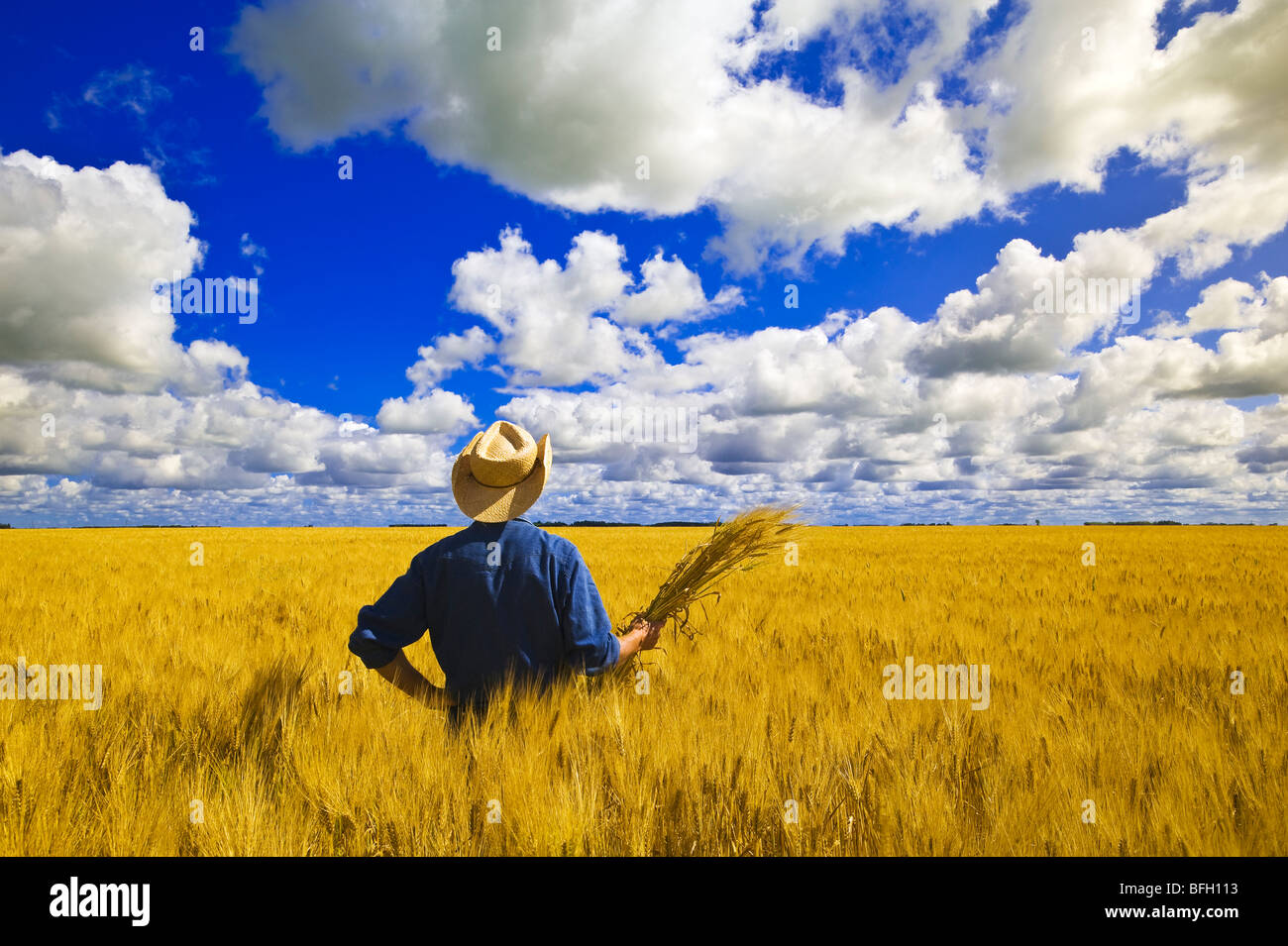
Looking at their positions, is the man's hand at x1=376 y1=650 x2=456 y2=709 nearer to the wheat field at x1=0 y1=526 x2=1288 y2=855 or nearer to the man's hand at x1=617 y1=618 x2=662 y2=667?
the wheat field at x1=0 y1=526 x2=1288 y2=855

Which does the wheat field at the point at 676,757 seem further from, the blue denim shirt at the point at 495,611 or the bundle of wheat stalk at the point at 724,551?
the bundle of wheat stalk at the point at 724,551

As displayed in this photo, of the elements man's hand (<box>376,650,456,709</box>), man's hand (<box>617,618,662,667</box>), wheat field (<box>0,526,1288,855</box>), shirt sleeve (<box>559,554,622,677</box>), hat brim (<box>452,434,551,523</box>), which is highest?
hat brim (<box>452,434,551,523</box>)

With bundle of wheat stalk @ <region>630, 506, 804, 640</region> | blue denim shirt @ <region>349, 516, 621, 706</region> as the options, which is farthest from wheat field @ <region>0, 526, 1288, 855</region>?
bundle of wheat stalk @ <region>630, 506, 804, 640</region>

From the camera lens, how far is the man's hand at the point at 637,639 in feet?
8.71

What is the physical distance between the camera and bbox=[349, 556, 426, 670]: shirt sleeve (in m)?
2.37

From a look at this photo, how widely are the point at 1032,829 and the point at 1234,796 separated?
0.95 meters

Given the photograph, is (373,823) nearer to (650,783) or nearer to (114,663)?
(650,783)

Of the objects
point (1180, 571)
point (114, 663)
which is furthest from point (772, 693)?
point (1180, 571)

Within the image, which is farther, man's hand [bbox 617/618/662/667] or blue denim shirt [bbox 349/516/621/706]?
man's hand [bbox 617/618/662/667]

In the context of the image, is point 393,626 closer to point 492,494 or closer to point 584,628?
point 492,494

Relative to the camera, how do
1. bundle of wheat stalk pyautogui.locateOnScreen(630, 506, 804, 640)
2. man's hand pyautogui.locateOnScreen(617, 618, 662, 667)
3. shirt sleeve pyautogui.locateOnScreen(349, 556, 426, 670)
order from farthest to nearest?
bundle of wheat stalk pyautogui.locateOnScreen(630, 506, 804, 640), man's hand pyautogui.locateOnScreen(617, 618, 662, 667), shirt sleeve pyautogui.locateOnScreen(349, 556, 426, 670)

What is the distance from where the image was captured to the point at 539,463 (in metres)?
2.61

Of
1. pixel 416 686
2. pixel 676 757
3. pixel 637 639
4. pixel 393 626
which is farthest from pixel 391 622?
pixel 676 757

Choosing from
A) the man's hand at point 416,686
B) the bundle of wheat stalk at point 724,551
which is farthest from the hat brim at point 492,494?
the bundle of wheat stalk at point 724,551
